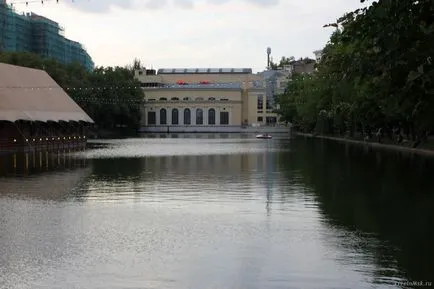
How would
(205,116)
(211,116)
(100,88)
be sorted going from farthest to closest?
(211,116) < (205,116) < (100,88)

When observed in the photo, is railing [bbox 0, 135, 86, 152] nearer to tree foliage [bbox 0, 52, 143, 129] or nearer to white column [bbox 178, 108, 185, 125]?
tree foliage [bbox 0, 52, 143, 129]

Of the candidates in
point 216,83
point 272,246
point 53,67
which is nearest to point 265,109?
point 216,83

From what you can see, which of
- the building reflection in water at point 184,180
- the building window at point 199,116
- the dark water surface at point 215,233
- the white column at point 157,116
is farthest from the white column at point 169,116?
the dark water surface at point 215,233

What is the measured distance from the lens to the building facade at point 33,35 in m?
90.6

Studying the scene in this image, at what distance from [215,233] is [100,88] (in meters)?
89.3

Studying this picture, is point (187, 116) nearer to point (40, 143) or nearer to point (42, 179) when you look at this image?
point (40, 143)

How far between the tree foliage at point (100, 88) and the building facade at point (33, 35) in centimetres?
757

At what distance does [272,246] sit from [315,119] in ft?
254

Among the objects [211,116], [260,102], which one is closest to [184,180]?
[260,102]

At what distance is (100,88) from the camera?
98.9m

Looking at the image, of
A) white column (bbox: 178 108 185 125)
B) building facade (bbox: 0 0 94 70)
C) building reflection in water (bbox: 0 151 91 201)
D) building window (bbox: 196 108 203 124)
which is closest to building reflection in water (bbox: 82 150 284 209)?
building reflection in water (bbox: 0 151 91 201)

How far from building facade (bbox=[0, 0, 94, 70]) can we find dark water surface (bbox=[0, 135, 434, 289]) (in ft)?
239

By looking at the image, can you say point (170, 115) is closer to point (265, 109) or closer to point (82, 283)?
point (265, 109)

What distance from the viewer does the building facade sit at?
90625 millimetres
